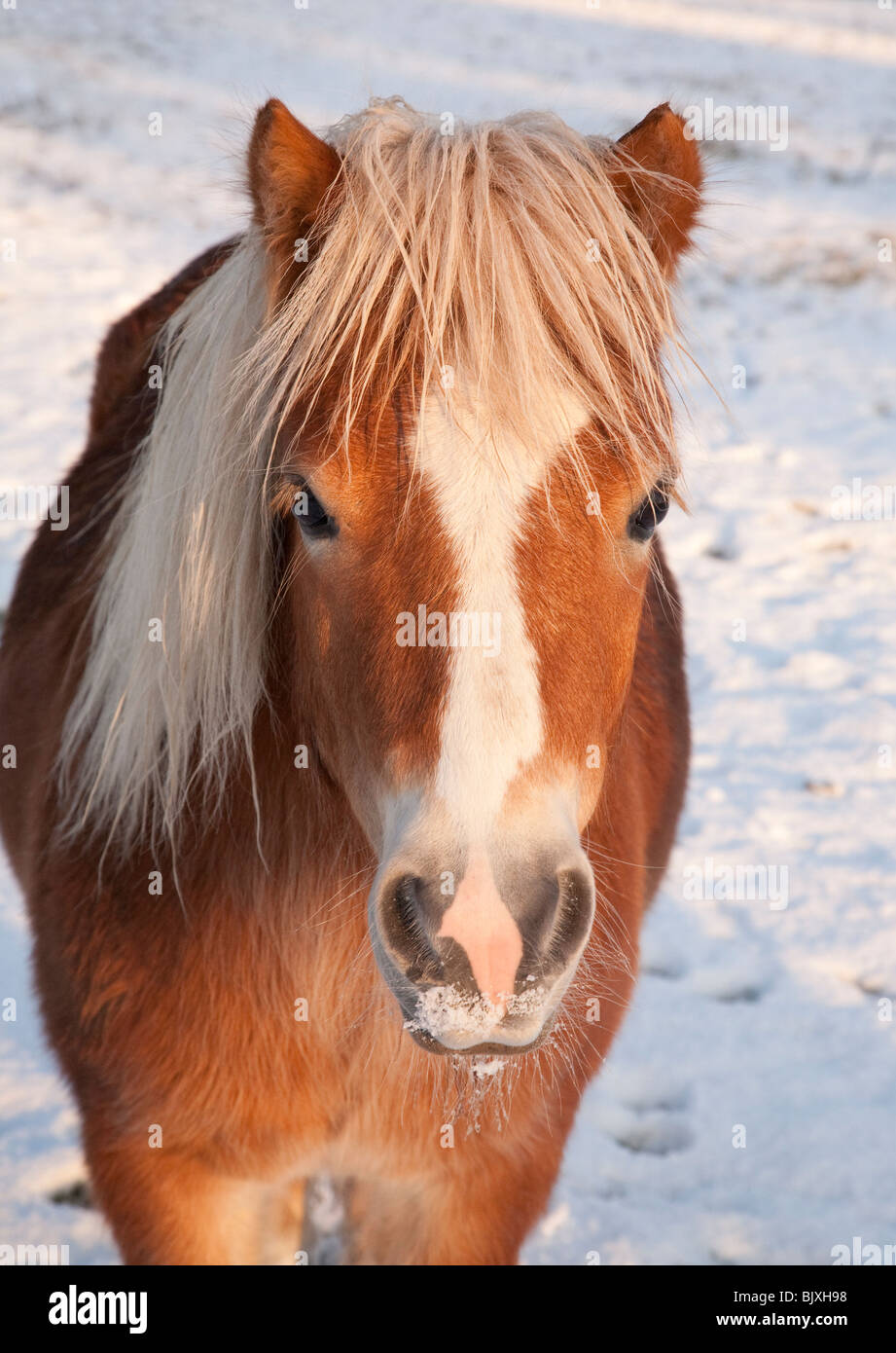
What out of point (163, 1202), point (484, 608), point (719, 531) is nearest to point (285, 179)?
point (484, 608)

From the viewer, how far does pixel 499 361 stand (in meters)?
1.44

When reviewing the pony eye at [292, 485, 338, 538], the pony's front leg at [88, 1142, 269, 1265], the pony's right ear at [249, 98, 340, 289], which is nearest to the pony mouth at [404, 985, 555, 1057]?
the pony eye at [292, 485, 338, 538]

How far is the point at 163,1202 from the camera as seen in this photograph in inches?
80.0

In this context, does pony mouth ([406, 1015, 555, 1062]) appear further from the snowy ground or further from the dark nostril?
the snowy ground

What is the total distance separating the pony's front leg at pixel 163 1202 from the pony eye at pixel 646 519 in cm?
134

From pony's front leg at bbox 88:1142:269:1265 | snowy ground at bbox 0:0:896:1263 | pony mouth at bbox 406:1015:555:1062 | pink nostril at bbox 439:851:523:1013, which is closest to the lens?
pink nostril at bbox 439:851:523:1013

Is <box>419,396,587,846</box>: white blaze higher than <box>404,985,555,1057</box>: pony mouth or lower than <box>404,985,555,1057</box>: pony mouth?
higher

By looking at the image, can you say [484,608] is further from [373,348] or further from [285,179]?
[285,179]

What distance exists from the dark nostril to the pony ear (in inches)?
39.1

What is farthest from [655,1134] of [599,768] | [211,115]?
[211,115]

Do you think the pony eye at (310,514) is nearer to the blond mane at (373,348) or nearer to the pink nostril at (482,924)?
the blond mane at (373,348)

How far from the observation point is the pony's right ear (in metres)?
1.47

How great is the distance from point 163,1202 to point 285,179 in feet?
5.58

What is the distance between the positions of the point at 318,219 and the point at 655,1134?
7.94ft
